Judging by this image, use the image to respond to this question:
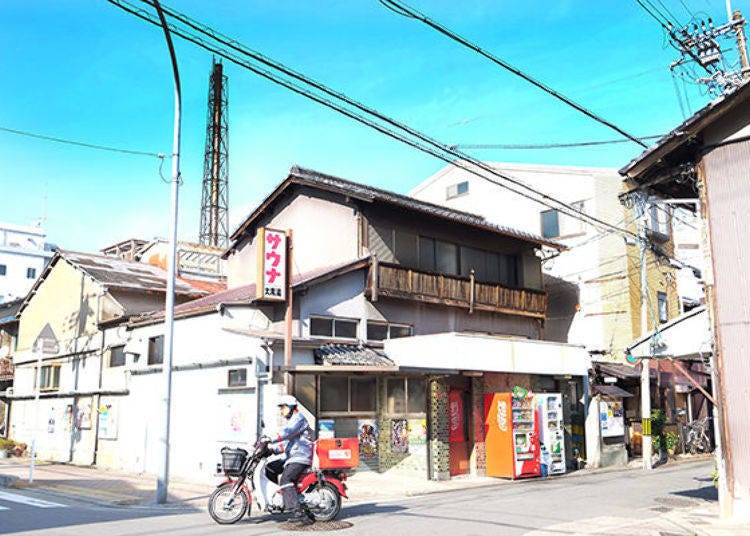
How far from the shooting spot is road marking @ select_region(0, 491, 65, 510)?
45.0 feet

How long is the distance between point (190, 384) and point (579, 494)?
10.9m

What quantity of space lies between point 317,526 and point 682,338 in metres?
7.28

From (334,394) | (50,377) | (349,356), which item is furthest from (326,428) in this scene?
(50,377)

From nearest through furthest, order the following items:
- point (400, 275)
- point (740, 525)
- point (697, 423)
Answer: point (740, 525) < point (400, 275) < point (697, 423)

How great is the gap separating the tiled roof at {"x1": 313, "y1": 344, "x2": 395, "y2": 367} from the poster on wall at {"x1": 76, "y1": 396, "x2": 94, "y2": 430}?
1072 centimetres

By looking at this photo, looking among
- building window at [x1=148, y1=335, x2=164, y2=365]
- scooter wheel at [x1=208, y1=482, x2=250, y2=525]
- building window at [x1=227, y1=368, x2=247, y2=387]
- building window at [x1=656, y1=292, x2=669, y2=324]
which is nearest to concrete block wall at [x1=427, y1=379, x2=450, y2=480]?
building window at [x1=227, y1=368, x2=247, y2=387]

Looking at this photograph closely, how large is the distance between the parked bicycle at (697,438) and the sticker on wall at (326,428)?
16.6 m

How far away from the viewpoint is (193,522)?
11555mm

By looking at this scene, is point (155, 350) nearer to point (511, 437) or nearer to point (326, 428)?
point (326, 428)

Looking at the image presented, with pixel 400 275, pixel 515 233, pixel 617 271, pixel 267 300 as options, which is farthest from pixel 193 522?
pixel 617 271

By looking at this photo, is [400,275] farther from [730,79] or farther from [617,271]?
[617,271]

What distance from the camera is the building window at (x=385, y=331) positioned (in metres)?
21.0

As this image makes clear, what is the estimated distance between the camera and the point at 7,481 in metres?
17.9

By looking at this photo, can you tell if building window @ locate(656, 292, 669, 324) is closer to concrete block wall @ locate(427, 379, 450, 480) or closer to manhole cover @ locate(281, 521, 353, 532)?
concrete block wall @ locate(427, 379, 450, 480)
